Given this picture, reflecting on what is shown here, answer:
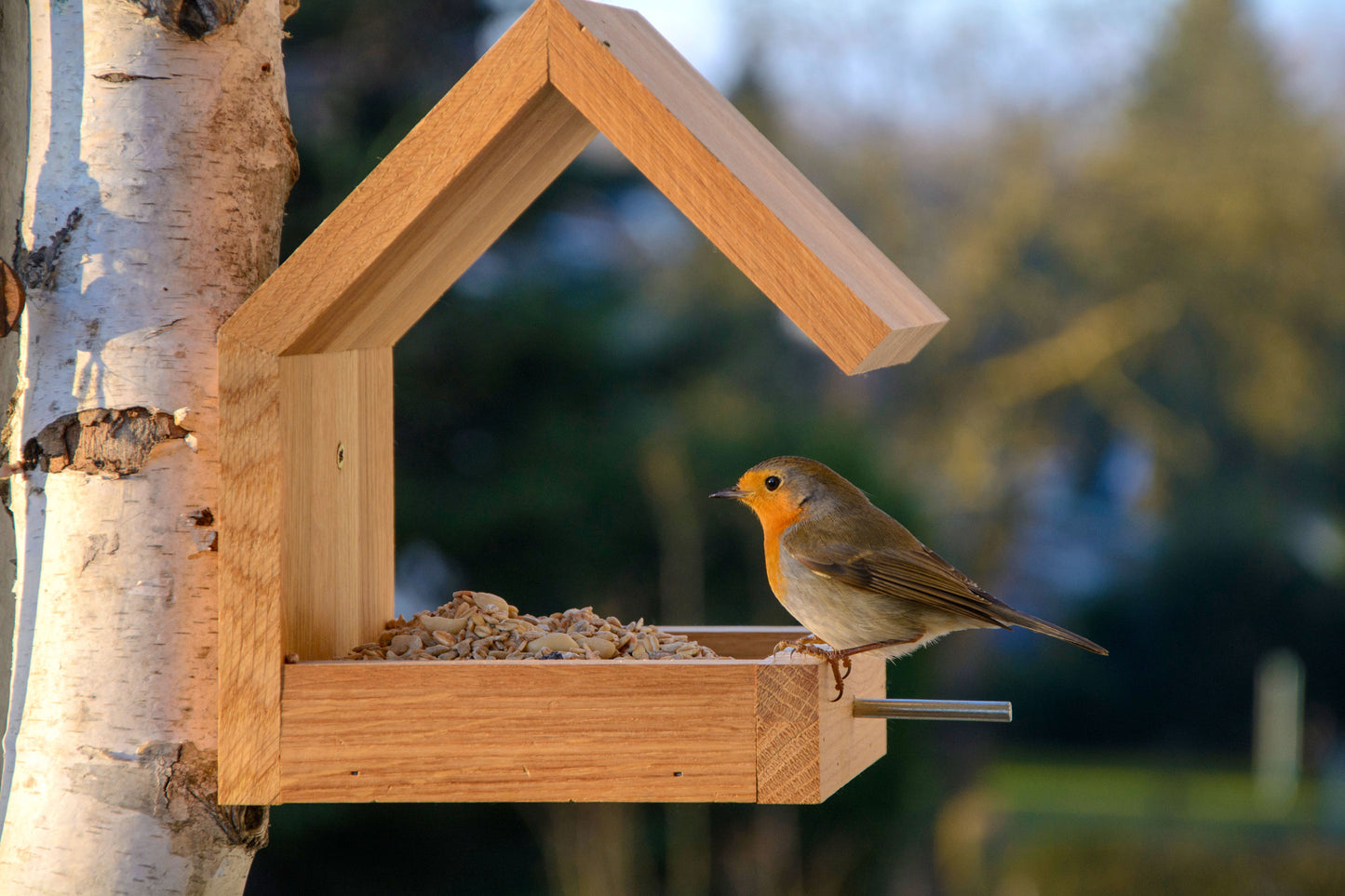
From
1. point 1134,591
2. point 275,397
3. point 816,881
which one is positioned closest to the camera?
point 275,397

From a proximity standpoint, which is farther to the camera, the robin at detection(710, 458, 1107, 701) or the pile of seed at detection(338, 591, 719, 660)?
the robin at detection(710, 458, 1107, 701)

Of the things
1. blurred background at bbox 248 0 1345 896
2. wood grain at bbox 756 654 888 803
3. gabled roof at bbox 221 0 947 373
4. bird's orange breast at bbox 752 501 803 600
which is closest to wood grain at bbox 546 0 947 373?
gabled roof at bbox 221 0 947 373

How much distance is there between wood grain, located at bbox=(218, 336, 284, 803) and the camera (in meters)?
1.57

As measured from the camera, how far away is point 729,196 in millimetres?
1459

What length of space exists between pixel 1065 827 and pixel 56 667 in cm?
843

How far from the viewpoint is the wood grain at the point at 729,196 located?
1.42 metres

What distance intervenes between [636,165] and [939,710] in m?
0.81

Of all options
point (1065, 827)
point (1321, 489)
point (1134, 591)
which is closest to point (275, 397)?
point (1065, 827)

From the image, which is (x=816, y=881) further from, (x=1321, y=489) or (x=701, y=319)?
(x=1321, y=489)

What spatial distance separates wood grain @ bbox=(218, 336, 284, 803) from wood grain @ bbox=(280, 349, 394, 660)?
40 millimetres

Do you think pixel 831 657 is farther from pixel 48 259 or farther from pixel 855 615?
pixel 48 259

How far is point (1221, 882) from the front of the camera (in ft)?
25.7

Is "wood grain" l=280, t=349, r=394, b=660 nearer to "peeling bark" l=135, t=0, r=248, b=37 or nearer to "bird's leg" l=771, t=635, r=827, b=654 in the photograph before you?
"peeling bark" l=135, t=0, r=248, b=37

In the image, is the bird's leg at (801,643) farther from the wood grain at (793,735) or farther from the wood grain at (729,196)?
the wood grain at (729,196)
